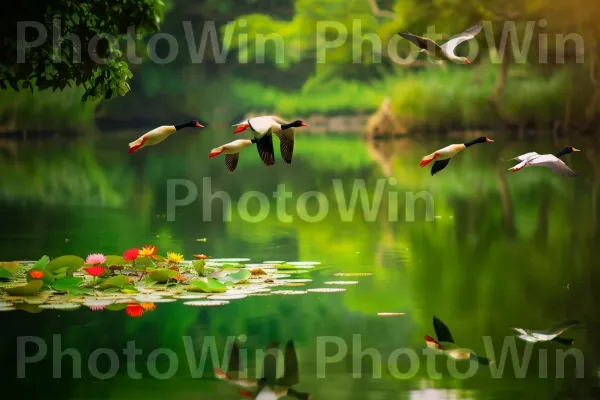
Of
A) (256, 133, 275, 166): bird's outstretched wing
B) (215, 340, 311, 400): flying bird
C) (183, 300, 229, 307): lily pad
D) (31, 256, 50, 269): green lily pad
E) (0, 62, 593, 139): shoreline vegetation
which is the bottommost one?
(215, 340, 311, 400): flying bird

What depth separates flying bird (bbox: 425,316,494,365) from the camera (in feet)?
20.3

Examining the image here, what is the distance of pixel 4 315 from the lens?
753 centimetres

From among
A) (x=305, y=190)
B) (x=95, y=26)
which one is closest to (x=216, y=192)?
(x=305, y=190)

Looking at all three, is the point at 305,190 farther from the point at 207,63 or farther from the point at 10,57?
the point at 207,63

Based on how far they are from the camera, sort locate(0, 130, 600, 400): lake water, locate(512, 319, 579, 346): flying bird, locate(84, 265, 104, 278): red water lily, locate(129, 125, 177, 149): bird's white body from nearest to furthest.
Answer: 1. locate(0, 130, 600, 400): lake water
2. locate(512, 319, 579, 346): flying bird
3. locate(129, 125, 177, 149): bird's white body
4. locate(84, 265, 104, 278): red water lily

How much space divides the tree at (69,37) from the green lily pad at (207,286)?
1487 millimetres

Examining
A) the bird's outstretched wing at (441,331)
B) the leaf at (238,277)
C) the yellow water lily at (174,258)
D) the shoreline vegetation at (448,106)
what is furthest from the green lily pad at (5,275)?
the shoreline vegetation at (448,106)

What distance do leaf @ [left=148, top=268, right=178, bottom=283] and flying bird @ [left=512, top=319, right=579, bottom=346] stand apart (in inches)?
102

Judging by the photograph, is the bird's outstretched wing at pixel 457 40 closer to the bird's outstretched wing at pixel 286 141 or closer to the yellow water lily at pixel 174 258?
the bird's outstretched wing at pixel 286 141

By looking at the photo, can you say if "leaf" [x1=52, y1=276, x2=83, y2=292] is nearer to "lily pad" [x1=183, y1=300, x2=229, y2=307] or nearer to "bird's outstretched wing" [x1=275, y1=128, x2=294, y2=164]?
"lily pad" [x1=183, y1=300, x2=229, y2=307]

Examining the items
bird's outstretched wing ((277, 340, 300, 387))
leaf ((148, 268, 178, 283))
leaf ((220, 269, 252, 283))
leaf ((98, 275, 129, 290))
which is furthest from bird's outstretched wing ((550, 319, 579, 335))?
leaf ((98, 275, 129, 290))

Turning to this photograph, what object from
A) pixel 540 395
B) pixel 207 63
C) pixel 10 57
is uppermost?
pixel 207 63

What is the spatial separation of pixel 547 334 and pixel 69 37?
3919mm

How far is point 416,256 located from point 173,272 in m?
2.53
